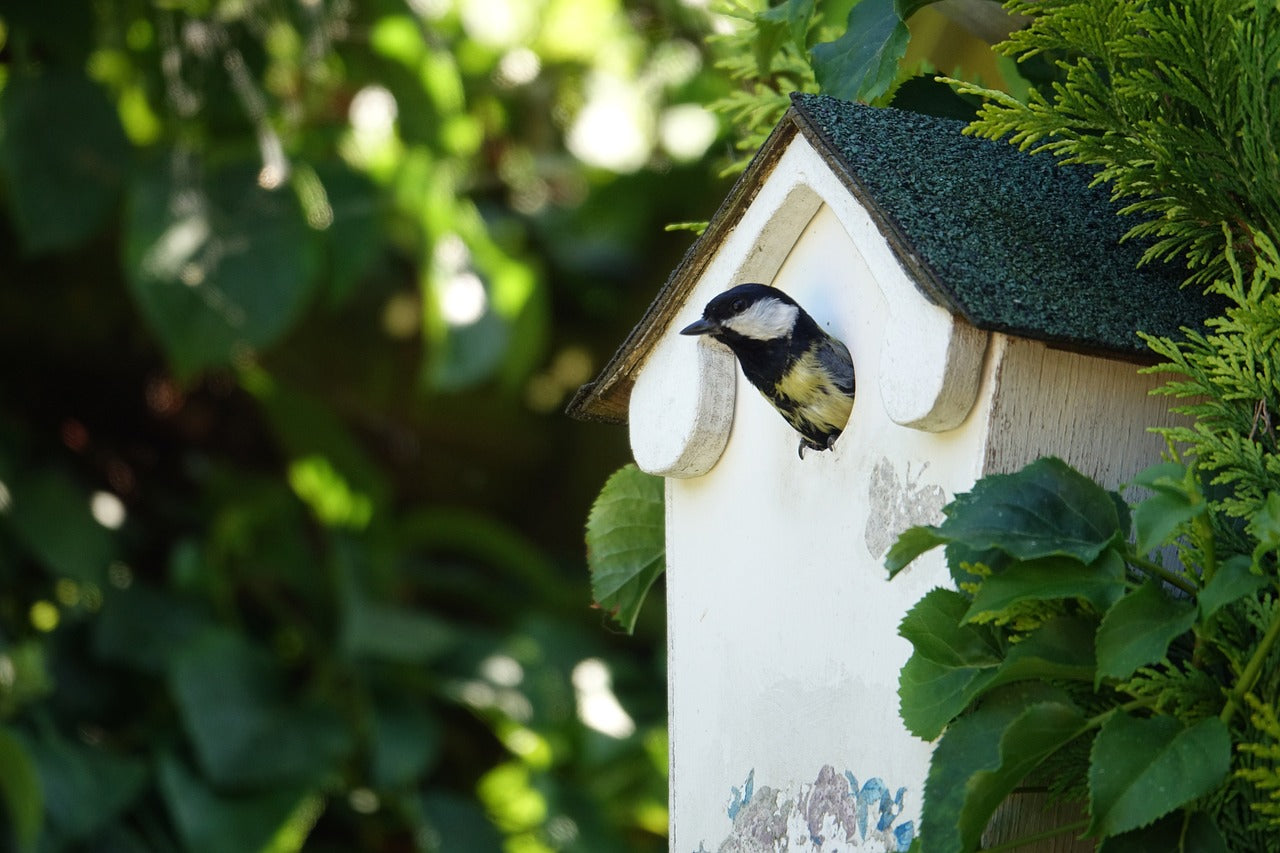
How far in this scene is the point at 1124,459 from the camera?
0.75 metres

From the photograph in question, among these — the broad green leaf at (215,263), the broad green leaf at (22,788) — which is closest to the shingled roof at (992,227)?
the broad green leaf at (215,263)

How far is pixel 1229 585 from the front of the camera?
60cm

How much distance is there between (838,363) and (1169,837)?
0.31m

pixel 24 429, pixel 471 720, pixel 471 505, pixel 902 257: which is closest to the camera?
pixel 902 257

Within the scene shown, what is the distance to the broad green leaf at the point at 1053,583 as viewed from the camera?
2.04ft

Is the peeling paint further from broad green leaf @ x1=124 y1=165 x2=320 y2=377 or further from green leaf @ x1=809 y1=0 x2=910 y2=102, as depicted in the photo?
broad green leaf @ x1=124 y1=165 x2=320 y2=377

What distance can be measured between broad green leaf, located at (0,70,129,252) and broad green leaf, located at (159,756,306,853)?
32.6 inches

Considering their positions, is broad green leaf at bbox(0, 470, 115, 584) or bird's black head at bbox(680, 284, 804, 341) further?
broad green leaf at bbox(0, 470, 115, 584)

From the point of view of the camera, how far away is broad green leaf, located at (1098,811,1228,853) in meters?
0.62

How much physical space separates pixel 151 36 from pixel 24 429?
2.36ft

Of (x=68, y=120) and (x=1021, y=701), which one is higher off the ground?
(x=68, y=120)

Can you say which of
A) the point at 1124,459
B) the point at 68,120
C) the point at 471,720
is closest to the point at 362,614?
the point at 471,720

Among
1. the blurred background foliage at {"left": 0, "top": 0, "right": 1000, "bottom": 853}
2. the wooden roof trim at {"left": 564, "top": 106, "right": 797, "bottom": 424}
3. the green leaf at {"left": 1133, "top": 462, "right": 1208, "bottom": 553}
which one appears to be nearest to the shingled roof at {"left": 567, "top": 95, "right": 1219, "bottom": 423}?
the wooden roof trim at {"left": 564, "top": 106, "right": 797, "bottom": 424}

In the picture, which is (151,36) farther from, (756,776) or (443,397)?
(756,776)
